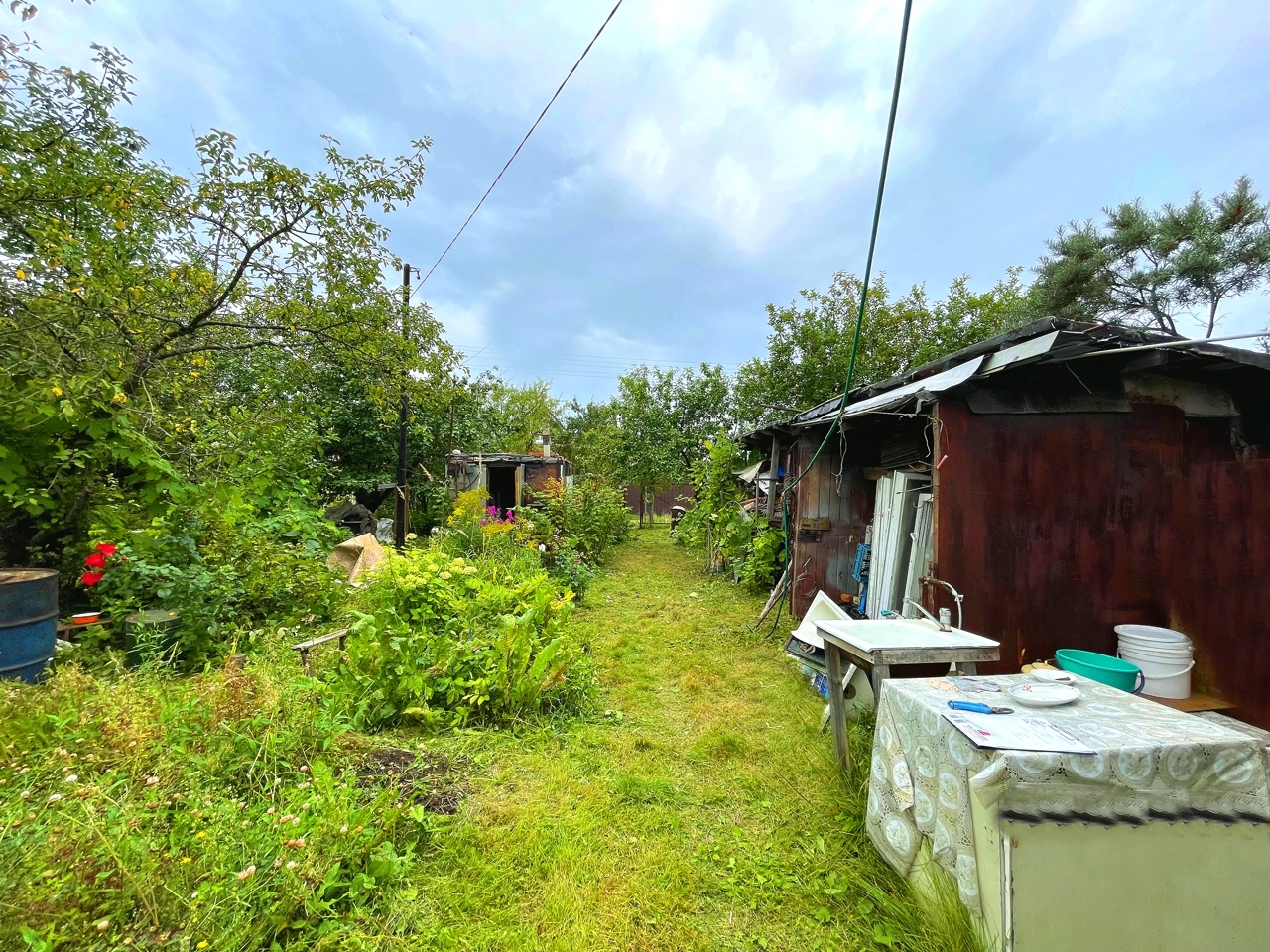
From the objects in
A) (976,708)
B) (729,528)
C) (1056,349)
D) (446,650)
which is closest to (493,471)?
(729,528)

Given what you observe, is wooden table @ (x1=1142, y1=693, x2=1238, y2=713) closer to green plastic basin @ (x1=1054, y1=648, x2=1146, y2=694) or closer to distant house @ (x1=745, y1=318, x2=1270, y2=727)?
distant house @ (x1=745, y1=318, x2=1270, y2=727)

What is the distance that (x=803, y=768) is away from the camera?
2598mm

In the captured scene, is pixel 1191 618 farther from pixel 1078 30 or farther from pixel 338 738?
pixel 338 738

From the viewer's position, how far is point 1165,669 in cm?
284

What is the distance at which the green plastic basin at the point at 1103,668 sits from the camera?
2475mm

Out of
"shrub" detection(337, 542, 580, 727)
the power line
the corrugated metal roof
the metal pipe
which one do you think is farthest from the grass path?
the power line

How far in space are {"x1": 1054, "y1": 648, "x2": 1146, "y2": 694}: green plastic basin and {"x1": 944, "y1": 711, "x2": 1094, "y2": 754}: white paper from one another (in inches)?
56.2

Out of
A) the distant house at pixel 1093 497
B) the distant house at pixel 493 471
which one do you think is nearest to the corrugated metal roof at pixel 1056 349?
the distant house at pixel 1093 497

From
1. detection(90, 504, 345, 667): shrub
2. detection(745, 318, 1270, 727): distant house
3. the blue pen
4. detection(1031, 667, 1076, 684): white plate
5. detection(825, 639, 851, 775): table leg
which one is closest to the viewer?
the blue pen

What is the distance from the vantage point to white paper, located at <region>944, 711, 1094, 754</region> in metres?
1.36

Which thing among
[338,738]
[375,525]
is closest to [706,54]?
[338,738]

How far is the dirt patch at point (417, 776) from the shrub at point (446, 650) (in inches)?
12.9

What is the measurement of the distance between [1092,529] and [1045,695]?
2.09 meters

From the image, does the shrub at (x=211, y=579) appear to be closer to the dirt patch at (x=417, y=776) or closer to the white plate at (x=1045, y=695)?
the dirt patch at (x=417, y=776)
